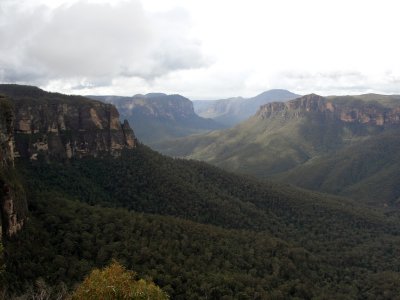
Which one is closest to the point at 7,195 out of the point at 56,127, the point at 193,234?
the point at 193,234

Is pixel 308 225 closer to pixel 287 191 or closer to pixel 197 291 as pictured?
pixel 287 191

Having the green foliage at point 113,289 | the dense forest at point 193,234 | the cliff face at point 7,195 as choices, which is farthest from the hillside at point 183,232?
the green foliage at point 113,289

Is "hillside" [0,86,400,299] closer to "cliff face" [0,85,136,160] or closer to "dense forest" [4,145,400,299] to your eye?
"dense forest" [4,145,400,299]

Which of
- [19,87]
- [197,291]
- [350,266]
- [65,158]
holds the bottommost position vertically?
[350,266]

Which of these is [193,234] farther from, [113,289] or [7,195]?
[113,289]

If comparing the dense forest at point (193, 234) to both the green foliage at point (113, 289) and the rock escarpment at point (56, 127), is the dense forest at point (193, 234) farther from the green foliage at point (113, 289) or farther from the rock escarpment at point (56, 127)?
the green foliage at point (113, 289)

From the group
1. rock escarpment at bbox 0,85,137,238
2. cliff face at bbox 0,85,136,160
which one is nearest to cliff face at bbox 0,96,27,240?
rock escarpment at bbox 0,85,137,238

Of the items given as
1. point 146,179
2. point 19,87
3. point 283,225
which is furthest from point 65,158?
point 283,225
